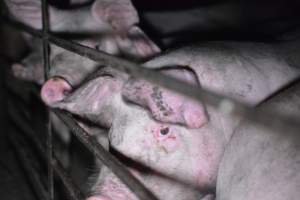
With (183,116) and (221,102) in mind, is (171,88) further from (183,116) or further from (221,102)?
(183,116)

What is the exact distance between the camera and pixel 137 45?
1777mm

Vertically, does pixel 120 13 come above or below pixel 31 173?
above

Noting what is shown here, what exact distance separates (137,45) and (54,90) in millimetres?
420

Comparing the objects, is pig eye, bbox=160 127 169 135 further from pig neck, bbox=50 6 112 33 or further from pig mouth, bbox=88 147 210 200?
pig neck, bbox=50 6 112 33

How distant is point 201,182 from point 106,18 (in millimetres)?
938

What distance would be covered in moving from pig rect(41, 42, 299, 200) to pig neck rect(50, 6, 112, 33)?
679 mm

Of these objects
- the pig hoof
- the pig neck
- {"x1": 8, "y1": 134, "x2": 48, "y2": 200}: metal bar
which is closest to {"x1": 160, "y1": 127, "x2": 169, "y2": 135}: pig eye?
the pig hoof

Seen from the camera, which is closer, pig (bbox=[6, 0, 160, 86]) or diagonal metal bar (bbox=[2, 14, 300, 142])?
diagonal metal bar (bbox=[2, 14, 300, 142])

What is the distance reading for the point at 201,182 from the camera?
122 centimetres

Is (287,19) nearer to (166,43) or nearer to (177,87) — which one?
(166,43)

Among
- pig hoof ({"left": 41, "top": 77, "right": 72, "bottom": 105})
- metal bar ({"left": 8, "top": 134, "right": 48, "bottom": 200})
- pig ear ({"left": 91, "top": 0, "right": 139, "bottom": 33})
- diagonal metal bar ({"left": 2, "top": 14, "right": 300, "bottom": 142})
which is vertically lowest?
metal bar ({"left": 8, "top": 134, "right": 48, "bottom": 200})

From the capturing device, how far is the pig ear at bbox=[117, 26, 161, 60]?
1.74m

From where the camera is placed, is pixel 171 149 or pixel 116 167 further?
pixel 171 149

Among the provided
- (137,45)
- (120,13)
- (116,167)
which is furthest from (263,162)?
(120,13)
